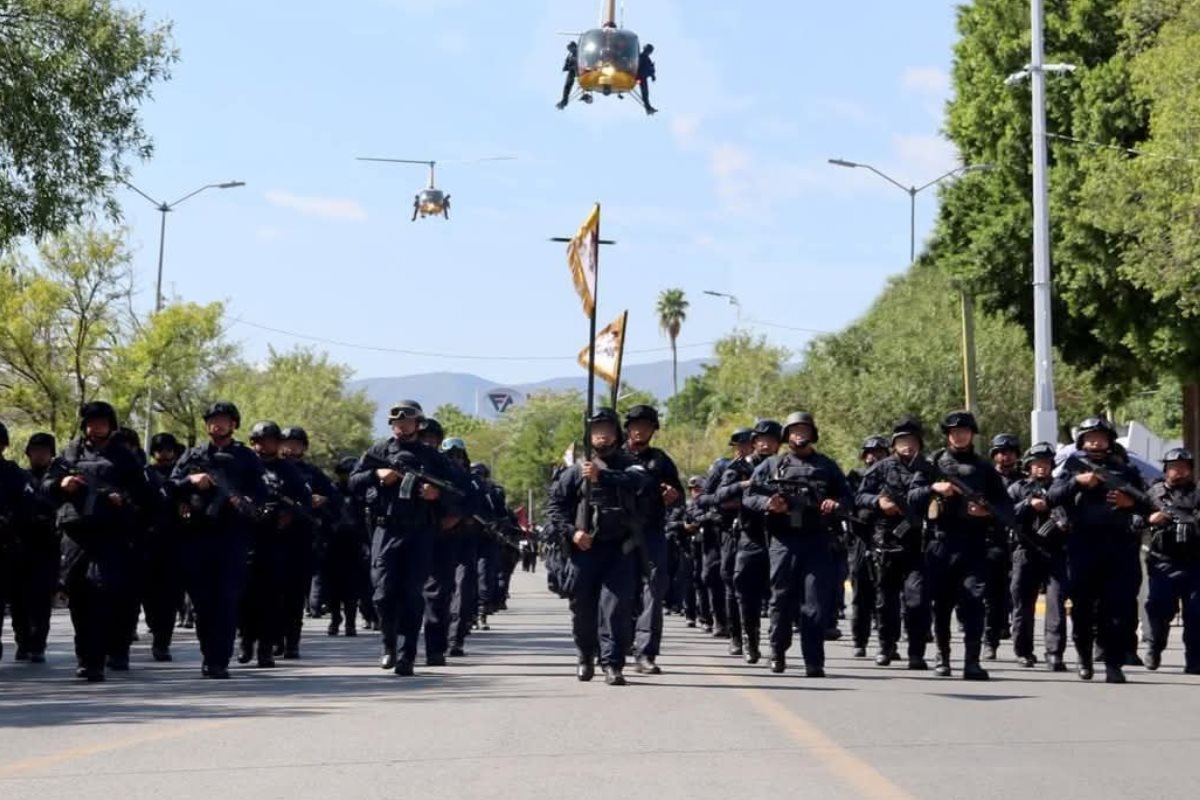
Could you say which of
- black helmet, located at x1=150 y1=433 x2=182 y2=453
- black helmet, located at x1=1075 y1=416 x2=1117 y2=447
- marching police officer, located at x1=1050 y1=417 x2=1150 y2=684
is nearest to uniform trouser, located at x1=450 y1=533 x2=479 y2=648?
black helmet, located at x1=150 y1=433 x2=182 y2=453

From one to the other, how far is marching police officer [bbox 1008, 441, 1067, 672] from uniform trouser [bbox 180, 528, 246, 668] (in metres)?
5.88

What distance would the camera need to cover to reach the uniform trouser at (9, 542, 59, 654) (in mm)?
20125

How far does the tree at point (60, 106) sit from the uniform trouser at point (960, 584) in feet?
46.2

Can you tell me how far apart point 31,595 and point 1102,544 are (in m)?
9.07

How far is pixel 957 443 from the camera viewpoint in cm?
1742

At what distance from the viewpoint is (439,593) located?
18344mm

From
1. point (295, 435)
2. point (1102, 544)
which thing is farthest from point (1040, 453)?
point (295, 435)

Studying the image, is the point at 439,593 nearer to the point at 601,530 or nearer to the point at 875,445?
the point at 601,530

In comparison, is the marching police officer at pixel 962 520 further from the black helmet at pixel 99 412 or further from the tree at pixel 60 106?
the tree at pixel 60 106

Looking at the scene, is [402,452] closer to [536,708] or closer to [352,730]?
[536,708]

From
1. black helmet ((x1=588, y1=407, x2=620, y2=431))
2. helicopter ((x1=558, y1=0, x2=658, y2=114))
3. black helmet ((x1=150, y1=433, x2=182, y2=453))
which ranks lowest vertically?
black helmet ((x1=588, y1=407, x2=620, y2=431))

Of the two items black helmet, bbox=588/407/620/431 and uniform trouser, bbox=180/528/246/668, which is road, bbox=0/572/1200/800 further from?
black helmet, bbox=588/407/620/431

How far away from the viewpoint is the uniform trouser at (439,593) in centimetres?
1823

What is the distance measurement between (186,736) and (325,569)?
13.6m
